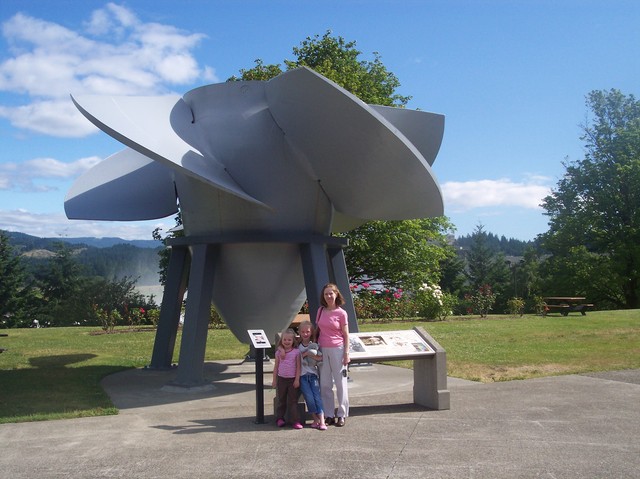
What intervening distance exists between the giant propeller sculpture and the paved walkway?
1711mm

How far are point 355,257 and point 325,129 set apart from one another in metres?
18.9

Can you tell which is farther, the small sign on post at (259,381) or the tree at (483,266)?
the tree at (483,266)

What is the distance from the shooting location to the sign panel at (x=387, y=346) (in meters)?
7.17

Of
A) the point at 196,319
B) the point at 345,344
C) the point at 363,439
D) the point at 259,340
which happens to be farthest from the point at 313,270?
the point at 363,439

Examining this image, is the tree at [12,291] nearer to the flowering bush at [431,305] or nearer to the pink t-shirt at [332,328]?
the flowering bush at [431,305]

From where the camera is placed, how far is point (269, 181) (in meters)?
9.09

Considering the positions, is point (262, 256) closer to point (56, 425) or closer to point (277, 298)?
point (277, 298)

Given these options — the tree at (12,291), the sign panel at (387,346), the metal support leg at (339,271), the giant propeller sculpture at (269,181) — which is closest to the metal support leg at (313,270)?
the giant propeller sculpture at (269,181)

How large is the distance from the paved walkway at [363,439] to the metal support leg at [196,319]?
1.60ft

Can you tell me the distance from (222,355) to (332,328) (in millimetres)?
7585

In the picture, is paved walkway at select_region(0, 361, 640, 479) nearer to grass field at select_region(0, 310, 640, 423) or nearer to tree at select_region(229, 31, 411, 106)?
grass field at select_region(0, 310, 640, 423)

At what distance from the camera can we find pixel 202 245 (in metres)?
9.39

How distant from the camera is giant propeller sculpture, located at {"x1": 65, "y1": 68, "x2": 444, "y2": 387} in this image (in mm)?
8016

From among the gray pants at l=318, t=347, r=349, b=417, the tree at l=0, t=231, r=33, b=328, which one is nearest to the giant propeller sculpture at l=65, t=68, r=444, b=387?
the gray pants at l=318, t=347, r=349, b=417
